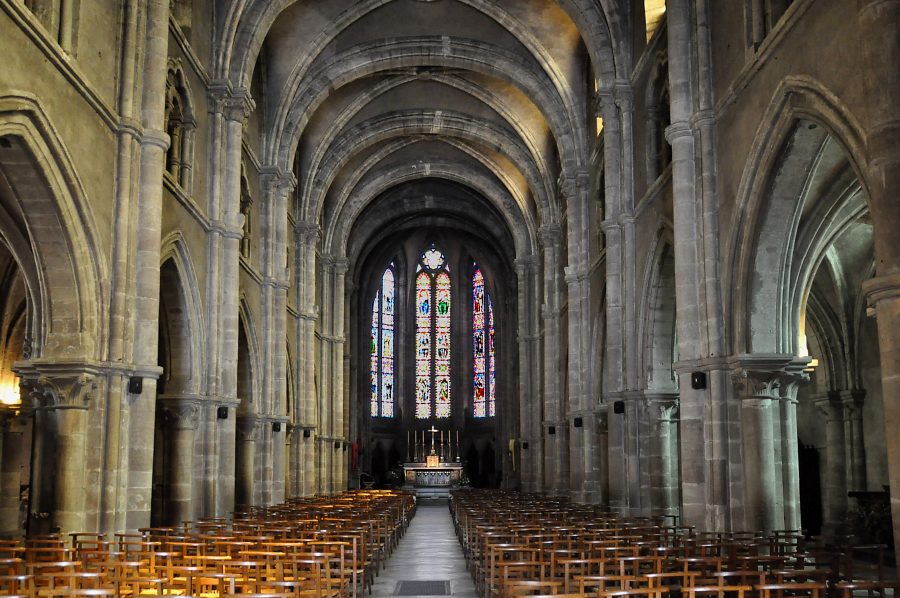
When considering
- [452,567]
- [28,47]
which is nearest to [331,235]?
[452,567]

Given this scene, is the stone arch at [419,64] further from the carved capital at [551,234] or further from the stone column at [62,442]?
the stone column at [62,442]

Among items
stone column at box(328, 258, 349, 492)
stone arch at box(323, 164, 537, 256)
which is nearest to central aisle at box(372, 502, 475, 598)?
stone column at box(328, 258, 349, 492)

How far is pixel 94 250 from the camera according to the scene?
16516 mm

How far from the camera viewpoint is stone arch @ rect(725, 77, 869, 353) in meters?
14.9

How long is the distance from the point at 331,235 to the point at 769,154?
32493mm

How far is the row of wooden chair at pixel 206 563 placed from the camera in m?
9.55

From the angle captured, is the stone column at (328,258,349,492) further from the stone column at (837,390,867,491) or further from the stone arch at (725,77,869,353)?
the stone arch at (725,77,869,353)

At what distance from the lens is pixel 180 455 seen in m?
22.1

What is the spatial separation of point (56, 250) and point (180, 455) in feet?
24.6

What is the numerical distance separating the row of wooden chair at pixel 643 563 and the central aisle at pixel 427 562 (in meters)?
0.47

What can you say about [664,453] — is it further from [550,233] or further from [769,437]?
[550,233]

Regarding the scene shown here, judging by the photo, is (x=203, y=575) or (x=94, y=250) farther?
(x=94, y=250)

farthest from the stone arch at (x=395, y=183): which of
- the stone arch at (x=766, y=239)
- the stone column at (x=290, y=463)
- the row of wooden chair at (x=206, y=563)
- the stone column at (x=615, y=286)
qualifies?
the stone arch at (x=766, y=239)

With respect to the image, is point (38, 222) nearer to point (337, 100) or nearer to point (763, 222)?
point (763, 222)
